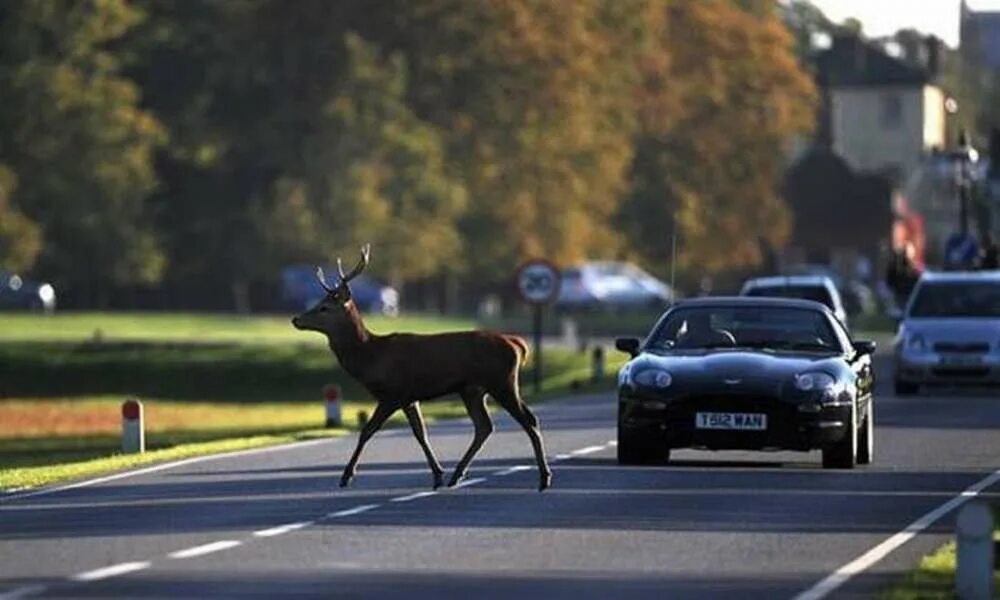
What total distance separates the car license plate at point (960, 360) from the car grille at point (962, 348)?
55 millimetres

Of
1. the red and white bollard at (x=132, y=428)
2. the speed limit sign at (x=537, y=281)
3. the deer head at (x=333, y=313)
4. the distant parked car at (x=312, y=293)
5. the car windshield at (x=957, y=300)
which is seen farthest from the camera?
the distant parked car at (x=312, y=293)

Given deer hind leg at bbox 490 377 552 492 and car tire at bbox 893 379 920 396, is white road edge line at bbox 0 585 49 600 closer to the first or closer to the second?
deer hind leg at bbox 490 377 552 492

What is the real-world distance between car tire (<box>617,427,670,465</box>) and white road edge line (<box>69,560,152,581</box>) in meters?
9.43

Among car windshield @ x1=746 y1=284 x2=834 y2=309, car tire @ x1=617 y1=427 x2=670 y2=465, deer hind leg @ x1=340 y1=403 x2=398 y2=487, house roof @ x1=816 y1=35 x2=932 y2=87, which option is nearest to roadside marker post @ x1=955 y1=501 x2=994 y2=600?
deer hind leg @ x1=340 y1=403 x2=398 y2=487

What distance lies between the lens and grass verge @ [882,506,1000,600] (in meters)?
15.9

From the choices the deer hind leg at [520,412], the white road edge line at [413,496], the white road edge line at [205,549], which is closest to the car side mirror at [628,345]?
the deer hind leg at [520,412]

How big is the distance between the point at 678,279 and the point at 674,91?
28.1ft

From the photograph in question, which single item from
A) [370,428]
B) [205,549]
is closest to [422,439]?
[370,428]

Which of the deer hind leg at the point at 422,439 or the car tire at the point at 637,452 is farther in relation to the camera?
the car tire at the point at 637,452

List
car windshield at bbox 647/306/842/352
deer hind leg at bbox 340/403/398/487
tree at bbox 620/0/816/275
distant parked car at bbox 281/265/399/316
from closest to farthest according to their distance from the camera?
deer hind leg at bbox 340/403/398/487
car windshield at bbox 647/306/842/352
tree at bbox 620/0/816/275
distant parked car at bbox 281/265/399/316

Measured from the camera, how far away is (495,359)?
23859 millimetres

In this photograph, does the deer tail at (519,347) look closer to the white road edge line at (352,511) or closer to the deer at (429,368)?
the deer at (429,368)

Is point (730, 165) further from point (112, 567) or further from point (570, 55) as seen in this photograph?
point (112, 567)

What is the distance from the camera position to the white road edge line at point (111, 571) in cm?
1645
